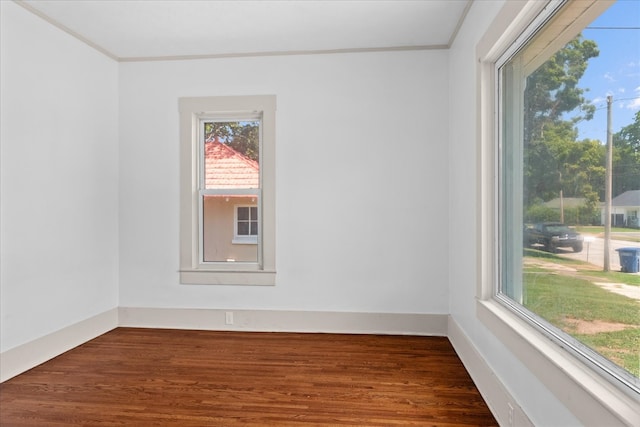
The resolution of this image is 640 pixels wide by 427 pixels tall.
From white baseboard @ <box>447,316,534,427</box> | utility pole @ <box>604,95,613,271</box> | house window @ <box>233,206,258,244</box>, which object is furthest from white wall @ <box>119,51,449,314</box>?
utility pole @ <box>604,95,613,271</box>

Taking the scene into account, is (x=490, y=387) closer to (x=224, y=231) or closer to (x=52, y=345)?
(x=224, y=231)

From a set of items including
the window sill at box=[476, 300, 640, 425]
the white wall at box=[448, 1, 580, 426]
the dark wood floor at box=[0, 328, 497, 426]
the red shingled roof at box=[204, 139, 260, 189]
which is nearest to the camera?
the window sill at box=[476, 300, 640, 425]

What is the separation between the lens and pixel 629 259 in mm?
1366

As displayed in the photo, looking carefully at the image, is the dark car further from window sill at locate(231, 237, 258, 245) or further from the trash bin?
window sill at locate(231, 237, 258, 245)

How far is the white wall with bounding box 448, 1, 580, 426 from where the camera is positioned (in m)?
1.82

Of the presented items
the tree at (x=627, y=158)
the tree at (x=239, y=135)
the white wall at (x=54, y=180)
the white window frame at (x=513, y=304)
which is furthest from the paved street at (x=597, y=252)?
the white wall at (x=54, y=180)

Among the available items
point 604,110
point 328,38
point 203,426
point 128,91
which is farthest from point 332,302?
point 128,91

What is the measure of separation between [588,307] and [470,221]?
4.41 feet

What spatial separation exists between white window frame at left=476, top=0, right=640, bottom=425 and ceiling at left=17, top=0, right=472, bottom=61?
34.3 inches

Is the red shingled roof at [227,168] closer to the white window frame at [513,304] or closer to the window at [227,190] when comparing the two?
the window at [227,190]

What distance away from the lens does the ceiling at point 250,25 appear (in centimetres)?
295

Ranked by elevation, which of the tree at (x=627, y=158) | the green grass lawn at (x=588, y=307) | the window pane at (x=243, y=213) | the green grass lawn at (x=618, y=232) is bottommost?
the green grass lawn at (x=588, y=307)

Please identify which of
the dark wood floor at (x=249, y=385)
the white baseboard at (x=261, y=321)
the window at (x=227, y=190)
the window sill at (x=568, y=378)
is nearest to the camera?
the window sill at (x=568, y=378)

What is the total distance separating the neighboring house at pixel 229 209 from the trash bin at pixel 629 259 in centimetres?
316
